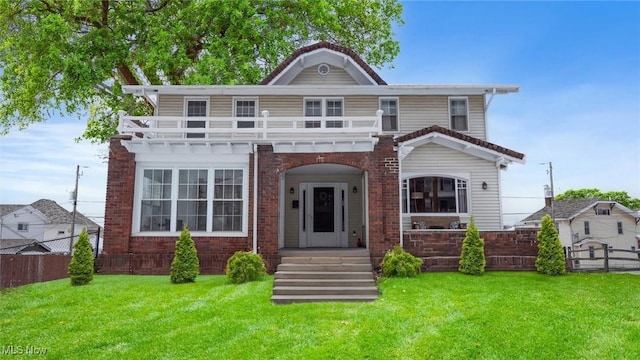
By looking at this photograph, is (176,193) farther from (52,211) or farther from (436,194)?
(52,211)

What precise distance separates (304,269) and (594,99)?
14.5 metres

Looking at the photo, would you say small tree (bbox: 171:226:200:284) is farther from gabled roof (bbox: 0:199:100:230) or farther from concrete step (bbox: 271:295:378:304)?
gabled roof (bbox: 0:199:100:230)

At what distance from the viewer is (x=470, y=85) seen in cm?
1631

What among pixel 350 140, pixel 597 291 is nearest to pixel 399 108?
pixel 350 140

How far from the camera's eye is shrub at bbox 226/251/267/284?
11.2m

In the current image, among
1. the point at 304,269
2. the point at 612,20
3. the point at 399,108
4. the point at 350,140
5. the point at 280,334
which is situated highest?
the point at 612,20

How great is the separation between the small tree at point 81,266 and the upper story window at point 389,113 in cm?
1071

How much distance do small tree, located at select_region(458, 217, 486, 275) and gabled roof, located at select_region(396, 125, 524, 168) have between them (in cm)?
369

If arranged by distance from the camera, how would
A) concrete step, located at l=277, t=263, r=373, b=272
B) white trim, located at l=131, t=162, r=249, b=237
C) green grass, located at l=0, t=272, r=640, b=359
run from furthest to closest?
1. white trim, located at l=131, t=162, r=249, b=237
2. concrete step, located at l=277, t=263, r=373, b=272
3. green grass, located at l=0, t=272, r=640, b=359

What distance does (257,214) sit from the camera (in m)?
12.8

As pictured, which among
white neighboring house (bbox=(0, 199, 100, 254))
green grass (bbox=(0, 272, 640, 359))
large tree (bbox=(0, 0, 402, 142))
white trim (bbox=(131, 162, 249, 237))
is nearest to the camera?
green grass (bbox=(0, 272, 640, 359))

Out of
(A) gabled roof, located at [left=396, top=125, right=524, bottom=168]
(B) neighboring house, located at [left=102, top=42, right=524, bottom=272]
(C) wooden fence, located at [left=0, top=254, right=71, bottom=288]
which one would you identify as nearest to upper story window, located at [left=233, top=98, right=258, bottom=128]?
(B) neighboring house, located at [left=102, top=42, right=524, bottom=272]

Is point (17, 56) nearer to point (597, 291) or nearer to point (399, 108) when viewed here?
point (399, 108)

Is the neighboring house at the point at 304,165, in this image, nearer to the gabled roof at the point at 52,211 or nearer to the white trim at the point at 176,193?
the white trim at the point at 176,193
